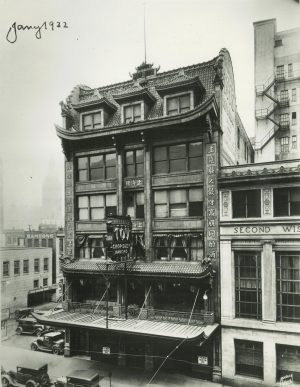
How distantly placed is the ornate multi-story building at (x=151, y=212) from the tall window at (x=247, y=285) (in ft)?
3.70

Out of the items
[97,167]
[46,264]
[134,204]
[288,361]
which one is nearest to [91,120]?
[97,167]

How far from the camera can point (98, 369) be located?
66.9ft

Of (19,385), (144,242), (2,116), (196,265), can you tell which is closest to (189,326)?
(196,265)

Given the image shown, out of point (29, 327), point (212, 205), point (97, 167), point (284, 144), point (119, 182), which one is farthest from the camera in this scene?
point (29, 327)

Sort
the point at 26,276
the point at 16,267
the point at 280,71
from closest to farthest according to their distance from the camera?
the point at 280,71, the point at 16,267, the point at 26,276

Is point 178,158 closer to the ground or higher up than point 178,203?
higher up

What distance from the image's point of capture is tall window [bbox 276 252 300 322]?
17438 mm

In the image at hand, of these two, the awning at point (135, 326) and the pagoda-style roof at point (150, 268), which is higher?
the pagoda-style roof at point (150, 268)

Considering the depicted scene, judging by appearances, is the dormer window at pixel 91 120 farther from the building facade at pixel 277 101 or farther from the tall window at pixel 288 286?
the tall window at pixel 288 286

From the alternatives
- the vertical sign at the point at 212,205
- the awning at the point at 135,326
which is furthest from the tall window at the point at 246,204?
the awning at the point at 135,326

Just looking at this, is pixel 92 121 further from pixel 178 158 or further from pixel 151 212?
pixel 151 212

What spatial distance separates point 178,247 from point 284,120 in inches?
534

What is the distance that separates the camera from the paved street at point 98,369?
18594mm

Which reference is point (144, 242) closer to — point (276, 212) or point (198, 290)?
point (198, 290)
